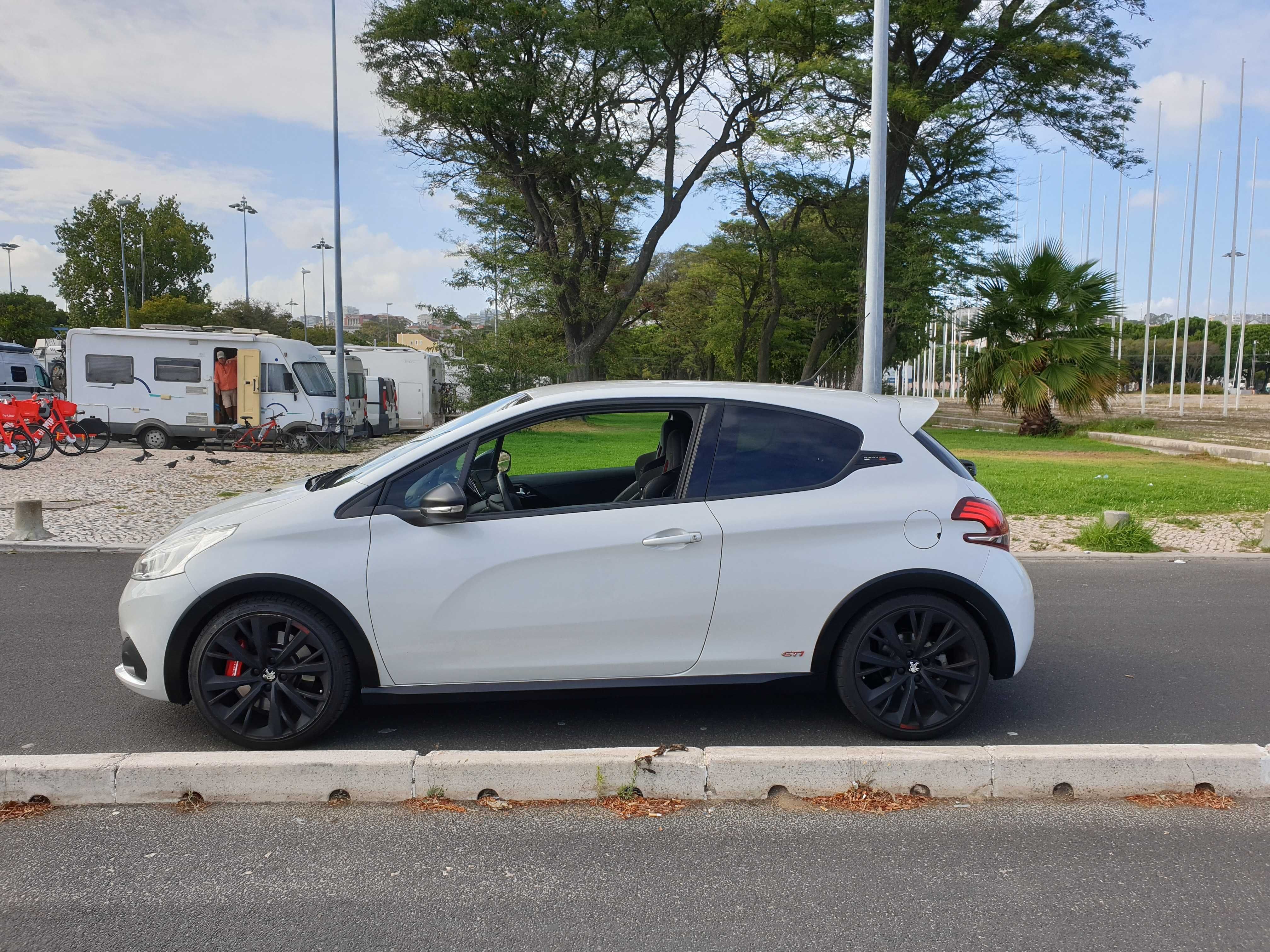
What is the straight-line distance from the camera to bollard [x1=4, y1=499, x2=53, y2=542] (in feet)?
31.1

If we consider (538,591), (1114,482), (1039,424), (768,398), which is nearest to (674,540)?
(538,591)

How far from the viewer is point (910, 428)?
4.38m

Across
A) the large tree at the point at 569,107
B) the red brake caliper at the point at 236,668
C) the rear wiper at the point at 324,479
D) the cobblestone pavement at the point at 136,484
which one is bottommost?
the cobblestone pavement at the point at 136,484

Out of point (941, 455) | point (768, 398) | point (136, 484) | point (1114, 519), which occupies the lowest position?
point (136, 484)

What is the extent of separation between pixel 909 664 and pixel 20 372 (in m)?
31.6

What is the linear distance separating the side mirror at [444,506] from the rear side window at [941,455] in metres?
2.05

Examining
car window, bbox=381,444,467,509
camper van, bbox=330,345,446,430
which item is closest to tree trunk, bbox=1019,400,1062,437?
camper van, bbox=330,345,446,430

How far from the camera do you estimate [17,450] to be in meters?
17.1

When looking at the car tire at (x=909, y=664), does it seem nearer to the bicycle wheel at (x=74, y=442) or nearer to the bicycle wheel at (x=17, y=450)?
the bicycle wheel at (x=17, y=450)

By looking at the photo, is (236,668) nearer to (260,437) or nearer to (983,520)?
(983,520)

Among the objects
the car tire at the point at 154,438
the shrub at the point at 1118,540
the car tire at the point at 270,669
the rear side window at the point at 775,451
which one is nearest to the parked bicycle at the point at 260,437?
the car tire at the point at 154,438

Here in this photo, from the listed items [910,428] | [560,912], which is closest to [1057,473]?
[910,428]

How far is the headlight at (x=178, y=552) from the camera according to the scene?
4047 mm

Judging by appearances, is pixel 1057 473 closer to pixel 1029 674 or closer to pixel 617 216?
pixel 1029 674
